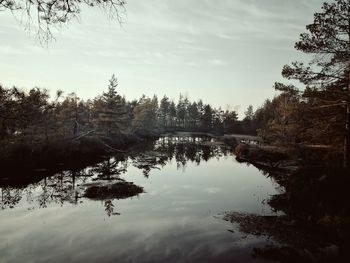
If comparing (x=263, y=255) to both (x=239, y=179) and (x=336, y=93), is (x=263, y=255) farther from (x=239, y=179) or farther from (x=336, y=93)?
(x=239, y=179)

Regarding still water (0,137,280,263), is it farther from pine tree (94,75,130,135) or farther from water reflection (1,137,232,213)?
pine tree (94,75,130,135)

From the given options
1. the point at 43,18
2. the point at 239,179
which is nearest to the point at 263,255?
the point at 43,18

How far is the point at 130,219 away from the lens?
1544 centimetres

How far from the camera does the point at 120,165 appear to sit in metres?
33.2

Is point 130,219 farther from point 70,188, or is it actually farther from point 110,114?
point 110,114

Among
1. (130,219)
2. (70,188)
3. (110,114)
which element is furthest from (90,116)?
(130,219)

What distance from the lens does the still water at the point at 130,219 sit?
1129cm

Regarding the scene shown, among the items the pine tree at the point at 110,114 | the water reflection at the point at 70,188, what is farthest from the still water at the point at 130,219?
the pine tree at the point at 110,114

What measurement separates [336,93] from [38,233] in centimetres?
1773

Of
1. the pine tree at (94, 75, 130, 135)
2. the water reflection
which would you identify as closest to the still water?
the water reflection

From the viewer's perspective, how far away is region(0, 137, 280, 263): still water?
444 inches

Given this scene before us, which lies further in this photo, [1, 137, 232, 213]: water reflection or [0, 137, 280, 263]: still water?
[1, 137, 232, 213]: water reflection

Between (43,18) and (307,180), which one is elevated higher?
(43,18)

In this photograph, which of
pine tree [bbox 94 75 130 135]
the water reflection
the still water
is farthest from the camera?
pine tree [bbox 94 75 130 135]
